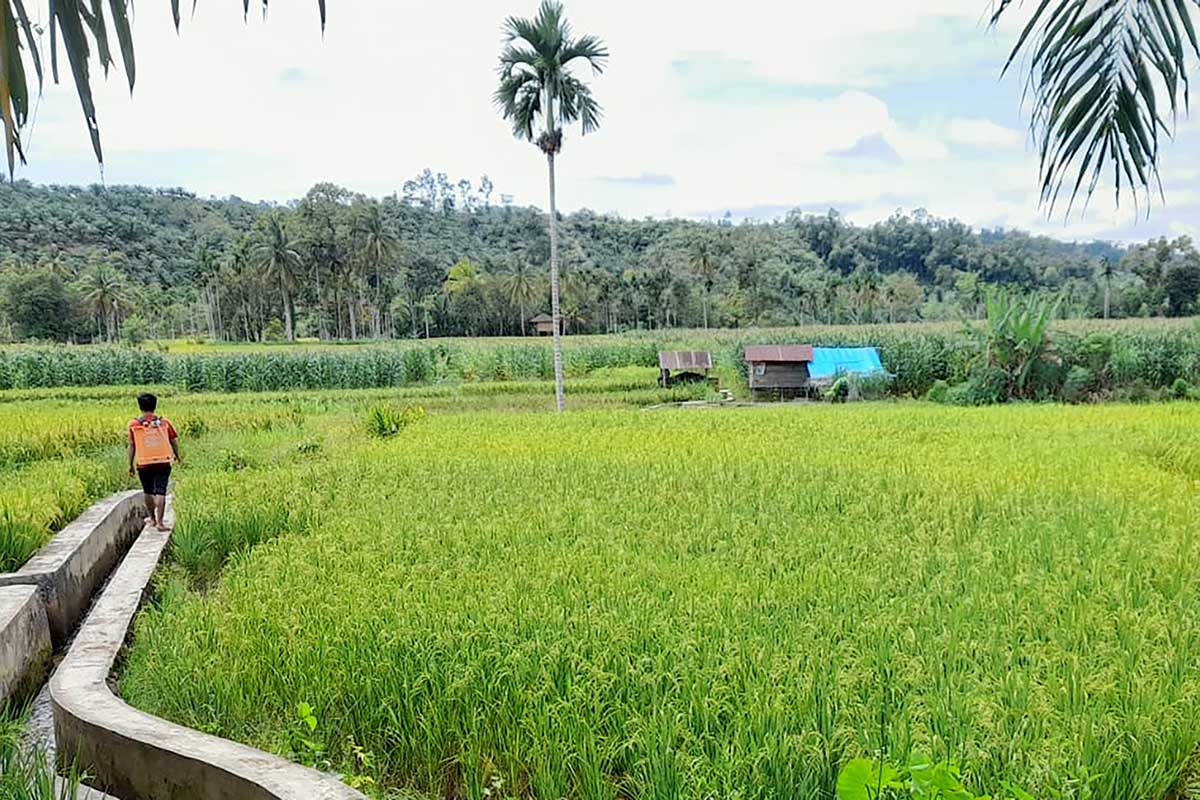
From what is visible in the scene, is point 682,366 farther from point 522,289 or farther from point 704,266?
point 704,266

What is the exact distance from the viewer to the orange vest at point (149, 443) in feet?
24.5

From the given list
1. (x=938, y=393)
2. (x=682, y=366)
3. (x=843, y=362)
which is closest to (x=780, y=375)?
(x=843, y=362)

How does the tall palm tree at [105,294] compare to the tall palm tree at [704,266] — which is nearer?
the tall palm tree at [105,294]

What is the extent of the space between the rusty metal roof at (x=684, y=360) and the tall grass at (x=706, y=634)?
19.2 metres

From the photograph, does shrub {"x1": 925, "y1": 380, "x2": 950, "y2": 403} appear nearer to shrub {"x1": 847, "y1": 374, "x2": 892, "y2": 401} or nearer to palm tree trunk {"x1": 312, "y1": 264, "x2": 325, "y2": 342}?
shrub {"x1": 847, "y1": 374, "x2": 892, "y2": 401}

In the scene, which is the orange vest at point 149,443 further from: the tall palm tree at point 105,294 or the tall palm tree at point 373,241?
the tall palm tree at point 105,294

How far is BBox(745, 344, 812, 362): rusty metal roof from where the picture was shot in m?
23.9

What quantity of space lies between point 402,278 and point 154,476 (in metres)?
52.5

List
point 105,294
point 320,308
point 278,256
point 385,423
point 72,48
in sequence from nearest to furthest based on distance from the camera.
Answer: point 72,48, point 385,423, point 105,294, point 278,256, point 320,308

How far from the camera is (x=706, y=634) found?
12.4 feet

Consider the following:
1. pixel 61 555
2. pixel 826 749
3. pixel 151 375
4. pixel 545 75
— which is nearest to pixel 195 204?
pixel 151 375

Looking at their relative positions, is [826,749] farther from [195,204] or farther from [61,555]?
[195,204]

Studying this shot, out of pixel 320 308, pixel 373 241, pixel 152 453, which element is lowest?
pixel 152 453

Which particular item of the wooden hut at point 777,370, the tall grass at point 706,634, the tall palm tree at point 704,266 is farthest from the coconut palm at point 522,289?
the tall grass at point 706,634
